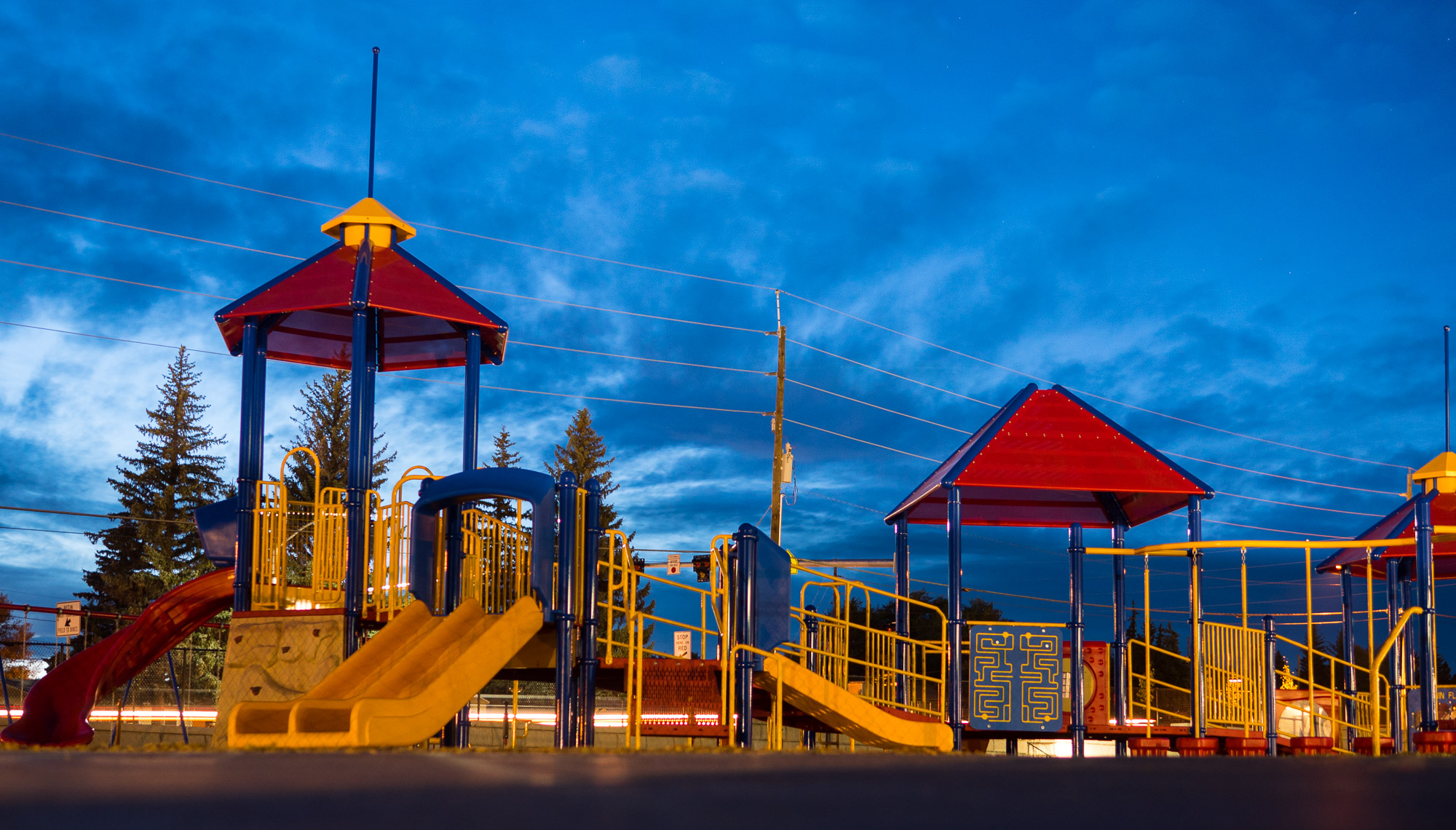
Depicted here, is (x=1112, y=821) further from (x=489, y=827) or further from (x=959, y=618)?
(x=959, y=618)

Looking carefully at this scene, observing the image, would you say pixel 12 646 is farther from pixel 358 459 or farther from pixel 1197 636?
pixel 1197 636

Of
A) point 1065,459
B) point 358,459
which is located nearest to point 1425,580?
point 1065,459

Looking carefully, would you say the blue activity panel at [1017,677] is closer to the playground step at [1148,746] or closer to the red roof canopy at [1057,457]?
the playground step at [1148,746]

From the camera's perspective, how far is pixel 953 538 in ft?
48.8

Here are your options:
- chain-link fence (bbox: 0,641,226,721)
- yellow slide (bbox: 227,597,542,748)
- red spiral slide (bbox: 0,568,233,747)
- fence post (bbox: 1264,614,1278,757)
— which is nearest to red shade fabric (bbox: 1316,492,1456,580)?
fence post (bbox: 1264,614,1278,757)

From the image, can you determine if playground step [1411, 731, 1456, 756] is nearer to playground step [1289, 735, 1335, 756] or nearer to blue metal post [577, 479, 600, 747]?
playground step [1289, 735, 1335, 756]

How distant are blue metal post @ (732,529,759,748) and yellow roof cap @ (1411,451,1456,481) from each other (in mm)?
14813

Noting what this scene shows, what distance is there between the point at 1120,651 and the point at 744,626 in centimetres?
667

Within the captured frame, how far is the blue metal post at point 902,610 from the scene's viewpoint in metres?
17.2

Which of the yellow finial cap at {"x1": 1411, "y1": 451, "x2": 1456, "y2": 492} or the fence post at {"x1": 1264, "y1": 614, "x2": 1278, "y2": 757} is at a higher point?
the yellow finial cap at {"x1": 1411, "y1": 451, "x2": 1456, "y2": 492}

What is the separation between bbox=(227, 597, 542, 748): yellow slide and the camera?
9547 mm

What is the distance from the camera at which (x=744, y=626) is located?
11336 millimetres

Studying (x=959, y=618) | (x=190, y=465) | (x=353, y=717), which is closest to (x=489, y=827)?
(x=353, y=717)

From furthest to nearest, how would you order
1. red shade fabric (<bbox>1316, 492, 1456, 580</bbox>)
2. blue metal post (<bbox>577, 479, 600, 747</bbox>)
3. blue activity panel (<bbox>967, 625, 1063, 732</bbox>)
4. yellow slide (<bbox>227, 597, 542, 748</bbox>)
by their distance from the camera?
red shade fabric (<bbox>1316, 492, 1456, 580</bbox>), blue activity panel (<bbox>967, 625, 1063, 732</bbox>), blue metal post (<bbox>577, 479, 600, 747</bbox>), yellow slide (<bbox>227, 597, 542, 748</bbox>)
